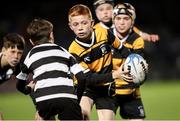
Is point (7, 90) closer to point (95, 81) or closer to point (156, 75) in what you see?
point (156, 75)

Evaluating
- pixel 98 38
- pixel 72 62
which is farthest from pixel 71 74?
pixel 98 38

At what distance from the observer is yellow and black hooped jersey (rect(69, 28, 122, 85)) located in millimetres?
7137

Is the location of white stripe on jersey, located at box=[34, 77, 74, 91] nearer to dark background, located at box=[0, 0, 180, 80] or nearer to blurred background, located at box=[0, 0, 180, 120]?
blurred background, located at box=[0, 0, 180, 120]

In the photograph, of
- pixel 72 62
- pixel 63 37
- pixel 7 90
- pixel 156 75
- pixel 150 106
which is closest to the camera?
pixel 72 62

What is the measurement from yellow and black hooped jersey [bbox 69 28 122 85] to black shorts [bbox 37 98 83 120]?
95 cm

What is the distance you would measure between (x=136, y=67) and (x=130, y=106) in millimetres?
935

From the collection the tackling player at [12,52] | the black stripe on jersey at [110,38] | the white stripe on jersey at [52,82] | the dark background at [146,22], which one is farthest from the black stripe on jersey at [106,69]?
the dark background at [146,22]

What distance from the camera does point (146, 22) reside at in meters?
21.7

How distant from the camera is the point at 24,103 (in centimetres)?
1438

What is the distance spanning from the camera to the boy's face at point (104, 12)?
8138mm

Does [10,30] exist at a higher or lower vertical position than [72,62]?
lower

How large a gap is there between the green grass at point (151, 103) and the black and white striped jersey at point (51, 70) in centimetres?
486

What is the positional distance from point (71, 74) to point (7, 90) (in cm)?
1077

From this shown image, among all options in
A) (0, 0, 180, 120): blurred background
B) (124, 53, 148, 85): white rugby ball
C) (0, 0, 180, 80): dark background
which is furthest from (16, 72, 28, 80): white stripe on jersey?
(0, 0, 180, 80): dark background
